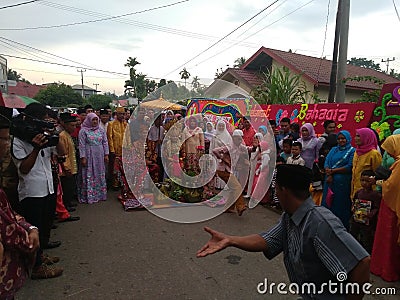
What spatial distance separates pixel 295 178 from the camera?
1.54 metres

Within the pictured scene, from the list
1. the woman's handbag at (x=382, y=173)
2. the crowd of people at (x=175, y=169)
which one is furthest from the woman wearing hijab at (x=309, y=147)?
the woman's handbag at (x=382, y=173)

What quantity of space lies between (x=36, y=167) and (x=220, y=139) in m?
3.46

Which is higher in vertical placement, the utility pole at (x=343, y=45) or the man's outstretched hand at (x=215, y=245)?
the utility pole at (x=343, y=45)

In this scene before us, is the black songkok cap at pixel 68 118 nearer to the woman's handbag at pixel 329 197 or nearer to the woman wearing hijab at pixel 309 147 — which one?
the woman wearing hijab at pixel 309 147

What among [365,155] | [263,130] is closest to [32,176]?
[365,155]

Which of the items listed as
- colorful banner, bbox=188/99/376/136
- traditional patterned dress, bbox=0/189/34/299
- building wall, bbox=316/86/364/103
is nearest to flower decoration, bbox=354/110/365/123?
colorful banner, bbox=188/99/376/136

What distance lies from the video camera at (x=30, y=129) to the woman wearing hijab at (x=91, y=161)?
2.84 meters

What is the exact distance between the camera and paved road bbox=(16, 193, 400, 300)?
286 centimetres

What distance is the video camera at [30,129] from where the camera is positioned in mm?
2715

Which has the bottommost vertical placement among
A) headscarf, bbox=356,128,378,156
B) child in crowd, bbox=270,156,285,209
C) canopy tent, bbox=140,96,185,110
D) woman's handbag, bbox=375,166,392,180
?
child in crowd, bbox=270,156,285,209

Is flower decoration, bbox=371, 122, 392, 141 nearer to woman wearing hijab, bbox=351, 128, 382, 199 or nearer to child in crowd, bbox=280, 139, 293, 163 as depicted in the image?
woman wearing hijab, bbox=351, 128, 382, 199

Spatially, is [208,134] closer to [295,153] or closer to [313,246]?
[295,153]

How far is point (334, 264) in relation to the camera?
1332 mm

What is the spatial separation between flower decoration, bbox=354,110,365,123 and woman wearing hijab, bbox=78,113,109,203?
451 cm
